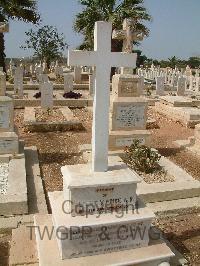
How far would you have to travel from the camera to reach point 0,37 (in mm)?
21828

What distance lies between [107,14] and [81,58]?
1900 cm

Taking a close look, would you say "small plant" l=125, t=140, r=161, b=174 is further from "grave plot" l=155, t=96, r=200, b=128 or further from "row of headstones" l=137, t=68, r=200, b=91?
"row of headstones" l=137, t=68, r=200, b=91

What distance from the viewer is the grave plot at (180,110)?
1239cm

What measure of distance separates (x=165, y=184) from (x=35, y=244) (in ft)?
9.28

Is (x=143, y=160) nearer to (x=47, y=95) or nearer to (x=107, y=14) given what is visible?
(x=47, y=95)

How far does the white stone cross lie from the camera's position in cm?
389

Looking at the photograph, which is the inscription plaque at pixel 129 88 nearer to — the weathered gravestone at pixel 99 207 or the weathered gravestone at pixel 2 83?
the weathered gravestone at pixel 2 83

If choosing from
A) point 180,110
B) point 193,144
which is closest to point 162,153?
point 193,144

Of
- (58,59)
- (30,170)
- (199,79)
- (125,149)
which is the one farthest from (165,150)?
(58,59)

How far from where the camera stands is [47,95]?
42.7ft

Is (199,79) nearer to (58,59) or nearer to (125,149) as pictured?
(125,149)

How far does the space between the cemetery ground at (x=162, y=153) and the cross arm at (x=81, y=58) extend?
2628mm

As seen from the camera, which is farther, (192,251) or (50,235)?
(192,251)

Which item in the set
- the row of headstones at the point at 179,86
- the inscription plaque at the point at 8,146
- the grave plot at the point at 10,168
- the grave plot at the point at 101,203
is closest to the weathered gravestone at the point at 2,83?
the grave plot at the point at 10,168
